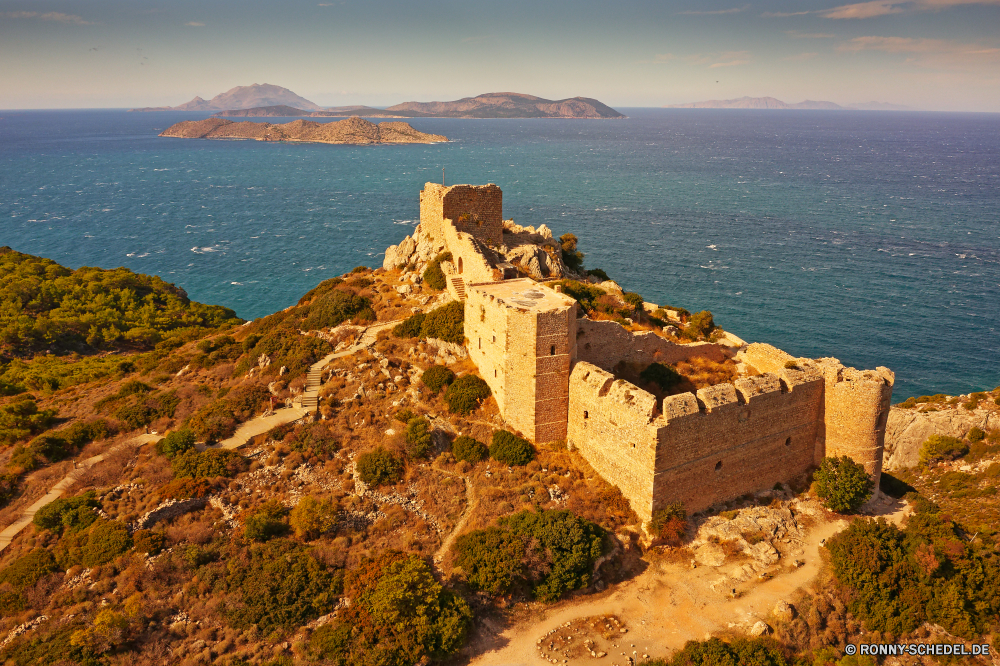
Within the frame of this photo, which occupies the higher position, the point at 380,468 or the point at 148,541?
the point at 380,468

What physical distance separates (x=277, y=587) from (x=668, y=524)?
17477 millimetres

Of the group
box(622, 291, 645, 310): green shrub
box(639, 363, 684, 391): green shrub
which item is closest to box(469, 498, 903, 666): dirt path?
box(639, 363, 684, 391): green shrub

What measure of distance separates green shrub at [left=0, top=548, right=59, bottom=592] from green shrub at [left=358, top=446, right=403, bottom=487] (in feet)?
45.6

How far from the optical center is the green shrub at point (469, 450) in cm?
3278

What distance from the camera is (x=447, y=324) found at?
40.2 m

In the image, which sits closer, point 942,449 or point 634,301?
point 942,449

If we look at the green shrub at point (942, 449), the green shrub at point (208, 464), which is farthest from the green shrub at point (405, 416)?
the green shrub at point (942, 449)

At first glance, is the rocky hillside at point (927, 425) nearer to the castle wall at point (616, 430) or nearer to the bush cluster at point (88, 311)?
the castle wall at point (616, 430)

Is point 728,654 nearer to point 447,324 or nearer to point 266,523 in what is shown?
point 266,523

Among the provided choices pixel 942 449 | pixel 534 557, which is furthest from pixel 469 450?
pixel 942 449

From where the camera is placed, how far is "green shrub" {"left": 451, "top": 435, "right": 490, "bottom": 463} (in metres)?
32.8

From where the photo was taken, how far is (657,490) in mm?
29078

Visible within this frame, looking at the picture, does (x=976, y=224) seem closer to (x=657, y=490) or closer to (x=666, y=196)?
(x=666, y=196)

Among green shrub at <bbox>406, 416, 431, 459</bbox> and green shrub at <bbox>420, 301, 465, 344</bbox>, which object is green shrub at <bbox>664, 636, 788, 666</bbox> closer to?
green shrub at <bbox>406, 416, 431, 459</bbox>
